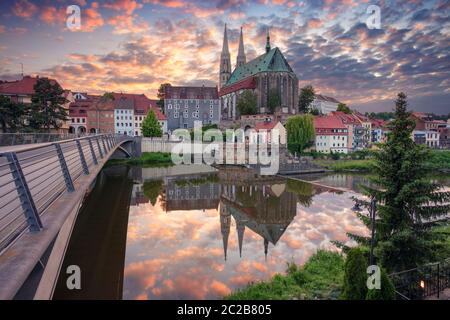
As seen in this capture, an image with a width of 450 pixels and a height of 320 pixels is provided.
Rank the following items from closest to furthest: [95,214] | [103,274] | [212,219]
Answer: [103,274], [95,214], [212,219]

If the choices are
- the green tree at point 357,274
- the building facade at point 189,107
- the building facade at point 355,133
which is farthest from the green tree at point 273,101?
the green tree at point 357,274

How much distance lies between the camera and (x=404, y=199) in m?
10.5

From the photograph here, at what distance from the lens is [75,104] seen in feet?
246

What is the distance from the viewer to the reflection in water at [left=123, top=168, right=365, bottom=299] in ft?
42.7

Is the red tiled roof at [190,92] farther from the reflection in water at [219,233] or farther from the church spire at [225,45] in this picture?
the reflection in water at [219,233]

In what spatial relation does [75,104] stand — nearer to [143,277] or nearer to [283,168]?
[283,168]

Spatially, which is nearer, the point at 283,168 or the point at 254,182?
the point at 254,182

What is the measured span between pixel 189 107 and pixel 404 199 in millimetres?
82359

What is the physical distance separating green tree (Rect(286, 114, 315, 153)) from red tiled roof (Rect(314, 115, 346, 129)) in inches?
193

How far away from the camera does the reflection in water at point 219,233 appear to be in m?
13.0

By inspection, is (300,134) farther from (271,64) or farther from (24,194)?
(24,194)
